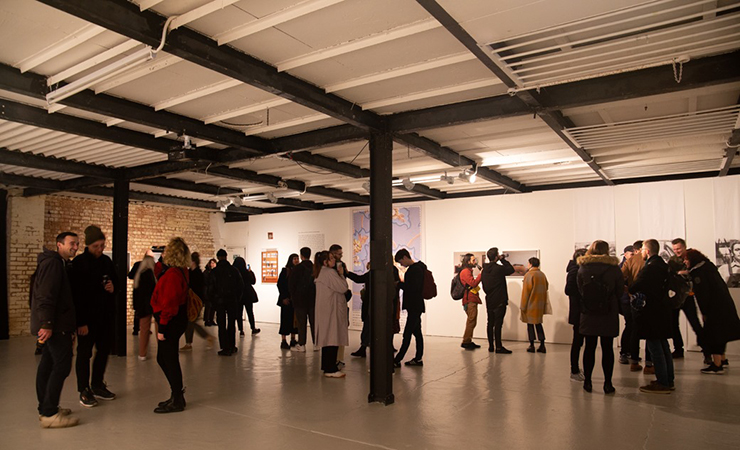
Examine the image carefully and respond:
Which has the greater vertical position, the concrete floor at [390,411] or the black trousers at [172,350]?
the black trousers at [172,350]

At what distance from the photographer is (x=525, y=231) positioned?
10531 millimetres

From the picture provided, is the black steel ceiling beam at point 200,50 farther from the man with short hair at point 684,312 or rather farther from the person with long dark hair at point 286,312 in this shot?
the man with short hair at point 684,312

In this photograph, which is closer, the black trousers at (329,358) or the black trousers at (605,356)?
the black trousers at (605,356)

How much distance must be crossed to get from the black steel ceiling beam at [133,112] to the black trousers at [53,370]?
2259mm

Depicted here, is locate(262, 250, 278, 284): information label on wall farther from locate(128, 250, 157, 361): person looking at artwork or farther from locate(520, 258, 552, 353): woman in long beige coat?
locate(520, 258, 552, 353): woman in long beige coat

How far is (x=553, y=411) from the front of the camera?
5.21m

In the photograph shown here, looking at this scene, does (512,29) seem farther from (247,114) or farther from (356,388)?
(356,388)

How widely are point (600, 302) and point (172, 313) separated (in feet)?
14.9

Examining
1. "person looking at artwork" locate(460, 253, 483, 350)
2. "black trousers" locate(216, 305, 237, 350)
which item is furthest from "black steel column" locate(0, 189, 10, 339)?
"person looking at artwork" locate(460, 253, 483, 350)

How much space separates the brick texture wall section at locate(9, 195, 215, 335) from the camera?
36.6 feet

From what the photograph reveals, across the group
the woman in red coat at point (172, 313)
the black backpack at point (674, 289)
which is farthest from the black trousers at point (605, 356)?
the woman in red coat at point (172, 313)

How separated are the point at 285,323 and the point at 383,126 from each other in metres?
4.52

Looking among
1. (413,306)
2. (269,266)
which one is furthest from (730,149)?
(269,266)

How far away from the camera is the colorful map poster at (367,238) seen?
11859mm
